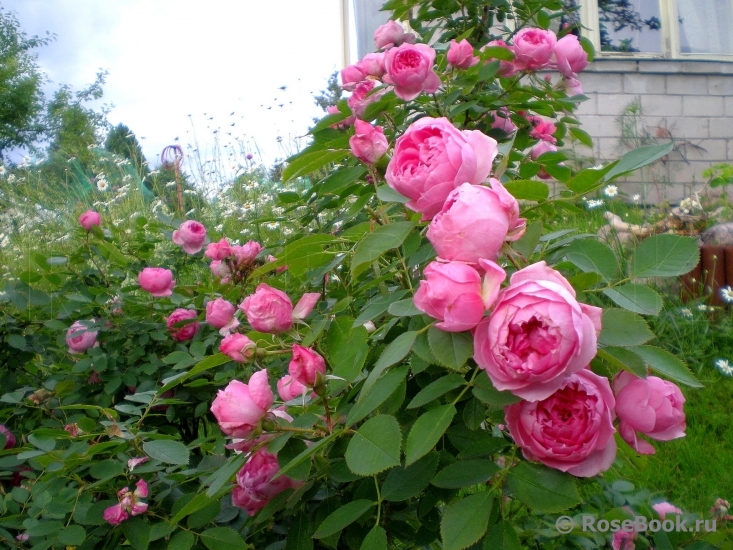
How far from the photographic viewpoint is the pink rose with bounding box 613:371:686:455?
20.9 inches

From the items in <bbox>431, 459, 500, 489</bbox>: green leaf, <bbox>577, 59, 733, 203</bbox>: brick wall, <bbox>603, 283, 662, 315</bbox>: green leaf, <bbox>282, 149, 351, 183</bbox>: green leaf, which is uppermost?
<bbox>282, 149, 351, 183</bbox>: green leaf

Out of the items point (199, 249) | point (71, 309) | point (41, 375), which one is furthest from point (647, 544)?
point (41, 375)

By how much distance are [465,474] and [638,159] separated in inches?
12.4

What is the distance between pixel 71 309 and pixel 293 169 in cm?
86

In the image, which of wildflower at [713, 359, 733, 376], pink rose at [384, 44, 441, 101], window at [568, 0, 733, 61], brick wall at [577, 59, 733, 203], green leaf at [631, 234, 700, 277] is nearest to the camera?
green leaf at [631, 234, 700, 277]

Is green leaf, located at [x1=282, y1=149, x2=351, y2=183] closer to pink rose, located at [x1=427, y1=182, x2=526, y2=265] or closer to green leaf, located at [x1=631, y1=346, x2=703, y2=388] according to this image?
pink rose, located at [x1=427, y1=182, x2=526, y2=265]

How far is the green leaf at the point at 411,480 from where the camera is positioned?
0.58 meters

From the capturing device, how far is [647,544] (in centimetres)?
92

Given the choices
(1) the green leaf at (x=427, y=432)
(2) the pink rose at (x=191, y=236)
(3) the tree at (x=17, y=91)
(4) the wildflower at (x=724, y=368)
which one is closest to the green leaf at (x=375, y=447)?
(1) the green leaf at (x=427, y=432)

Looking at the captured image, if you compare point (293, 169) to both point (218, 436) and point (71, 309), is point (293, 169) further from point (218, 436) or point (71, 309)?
point (71, 309)

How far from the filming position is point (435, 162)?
0.55 meters

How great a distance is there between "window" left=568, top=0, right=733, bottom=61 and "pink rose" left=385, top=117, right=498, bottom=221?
193 inches

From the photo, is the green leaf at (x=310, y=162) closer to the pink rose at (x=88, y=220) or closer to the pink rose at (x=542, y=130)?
the pink rose at (x=542, y=130)

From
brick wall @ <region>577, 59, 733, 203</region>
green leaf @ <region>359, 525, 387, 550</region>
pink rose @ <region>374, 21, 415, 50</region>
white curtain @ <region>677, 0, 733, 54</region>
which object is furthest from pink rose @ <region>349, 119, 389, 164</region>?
white curtain @ <region>677, 0, 733, 54</region>
